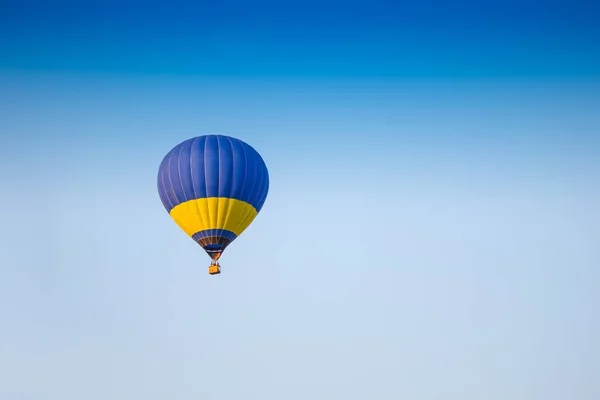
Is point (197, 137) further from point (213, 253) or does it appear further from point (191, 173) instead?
point (213, 253)

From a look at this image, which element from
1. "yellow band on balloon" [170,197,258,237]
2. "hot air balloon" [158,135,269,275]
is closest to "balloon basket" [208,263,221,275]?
"hot air balloon" [158,135,269,275]

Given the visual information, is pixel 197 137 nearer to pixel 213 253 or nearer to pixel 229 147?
pixel 229 147

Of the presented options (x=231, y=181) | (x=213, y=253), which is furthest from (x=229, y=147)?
(x=213, y=253)

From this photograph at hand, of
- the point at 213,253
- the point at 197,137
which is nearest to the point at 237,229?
the point at 213,253

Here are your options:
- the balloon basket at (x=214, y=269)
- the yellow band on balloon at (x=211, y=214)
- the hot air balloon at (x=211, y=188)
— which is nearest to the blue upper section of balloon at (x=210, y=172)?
the hot air balloon at (x=211, y=188)

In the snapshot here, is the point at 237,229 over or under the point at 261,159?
under
